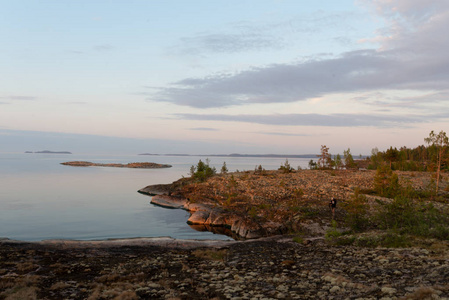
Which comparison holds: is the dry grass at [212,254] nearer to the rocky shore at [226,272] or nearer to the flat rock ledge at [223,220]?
the rocky shore at [226,272]

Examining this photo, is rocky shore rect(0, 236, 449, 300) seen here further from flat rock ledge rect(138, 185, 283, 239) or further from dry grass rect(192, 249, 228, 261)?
flat rock ledge rect(138, 185, 283, 239)

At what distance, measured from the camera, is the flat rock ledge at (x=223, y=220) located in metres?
25.7

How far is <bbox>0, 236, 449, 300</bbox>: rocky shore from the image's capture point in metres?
10.2

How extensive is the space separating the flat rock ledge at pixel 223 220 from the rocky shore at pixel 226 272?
688 centimetres

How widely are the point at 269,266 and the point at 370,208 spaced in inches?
802

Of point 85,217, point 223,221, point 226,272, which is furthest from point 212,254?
point 85,217

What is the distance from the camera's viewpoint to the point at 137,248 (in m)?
19.0

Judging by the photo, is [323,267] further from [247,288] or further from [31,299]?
[31,299]

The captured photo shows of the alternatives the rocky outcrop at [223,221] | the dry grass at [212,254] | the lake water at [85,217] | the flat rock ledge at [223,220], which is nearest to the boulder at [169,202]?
the flat rock ledge at [223,220]

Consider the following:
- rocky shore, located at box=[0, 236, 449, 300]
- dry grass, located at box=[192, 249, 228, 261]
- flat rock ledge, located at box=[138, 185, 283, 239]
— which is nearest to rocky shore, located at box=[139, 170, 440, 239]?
flat rock ledge, located at box=[138, 185, 283, 239]

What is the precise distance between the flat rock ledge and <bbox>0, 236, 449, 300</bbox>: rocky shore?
6.88 metres

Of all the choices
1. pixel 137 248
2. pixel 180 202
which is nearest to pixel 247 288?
pixel 137 248

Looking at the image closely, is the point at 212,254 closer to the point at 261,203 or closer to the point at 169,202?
the point at 261,203

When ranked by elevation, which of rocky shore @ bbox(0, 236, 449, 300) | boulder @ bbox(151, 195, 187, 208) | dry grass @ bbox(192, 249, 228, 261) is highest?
rocky shore @ bbox(0, 236, 449, 300)
